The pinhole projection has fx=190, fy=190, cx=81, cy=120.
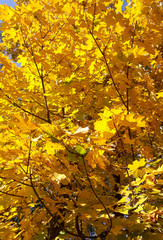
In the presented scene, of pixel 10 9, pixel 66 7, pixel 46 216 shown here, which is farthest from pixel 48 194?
pixel 66 7

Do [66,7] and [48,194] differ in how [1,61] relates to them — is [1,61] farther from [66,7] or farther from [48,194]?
[48,194]

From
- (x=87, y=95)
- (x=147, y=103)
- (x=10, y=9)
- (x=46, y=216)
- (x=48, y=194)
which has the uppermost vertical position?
(x=10, y=9)

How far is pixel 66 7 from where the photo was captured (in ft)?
7.11

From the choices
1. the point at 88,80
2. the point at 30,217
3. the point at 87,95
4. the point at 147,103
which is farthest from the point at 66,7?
the point at 30,217

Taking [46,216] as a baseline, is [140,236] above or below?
below

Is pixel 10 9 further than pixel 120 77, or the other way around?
pixel 10 9

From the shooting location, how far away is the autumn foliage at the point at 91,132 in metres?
1.26

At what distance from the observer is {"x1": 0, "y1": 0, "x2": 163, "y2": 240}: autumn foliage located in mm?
1263

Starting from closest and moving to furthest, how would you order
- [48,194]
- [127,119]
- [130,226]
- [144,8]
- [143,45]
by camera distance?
1. [127,119]
2. [130,226]
3. [144,8]
4. [143,45]
5. [48,194]

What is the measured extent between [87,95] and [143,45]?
0.85m

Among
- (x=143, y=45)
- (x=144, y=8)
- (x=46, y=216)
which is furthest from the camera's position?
(x=46, y=216)

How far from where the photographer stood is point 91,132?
66.4 inches

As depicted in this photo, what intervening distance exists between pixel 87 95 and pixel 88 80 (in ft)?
0.69

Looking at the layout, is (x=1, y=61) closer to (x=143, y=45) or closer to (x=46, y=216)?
(x=143, y=45)
